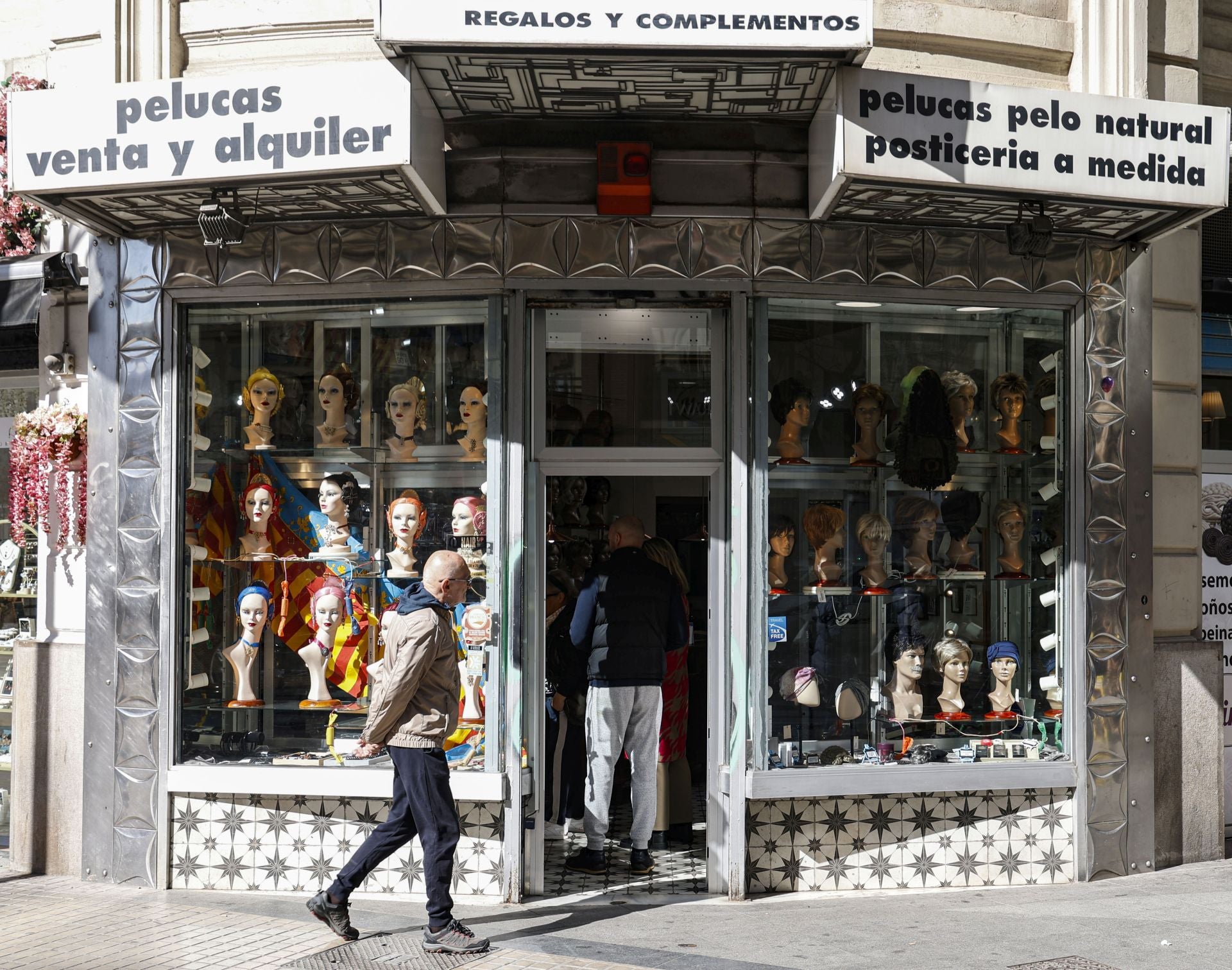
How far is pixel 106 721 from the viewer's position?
7539 millimetres

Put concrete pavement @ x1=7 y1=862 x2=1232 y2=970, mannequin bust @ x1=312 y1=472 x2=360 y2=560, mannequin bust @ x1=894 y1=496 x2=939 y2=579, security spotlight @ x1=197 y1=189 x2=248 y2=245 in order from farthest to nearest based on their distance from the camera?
1. mannequin bust @ x1=894 y1=496 x2=939 y2=579
2. mannequin bust @ x1=312 y1=472 x2=360 y2=560
3. security spotlight @ x1=197 y1=189 x2=248 y2=245
4. concrete pavement @ x1=7 y1=862 x2=1232 y2=970

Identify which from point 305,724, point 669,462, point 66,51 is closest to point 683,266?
point 669,462

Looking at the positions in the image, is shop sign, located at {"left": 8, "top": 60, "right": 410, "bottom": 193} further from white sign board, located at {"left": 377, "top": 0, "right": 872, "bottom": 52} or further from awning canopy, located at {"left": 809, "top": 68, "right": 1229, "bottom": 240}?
awning canopy, located at {"left": 809, "top": 68, "right": 1229, "bottom": 240}

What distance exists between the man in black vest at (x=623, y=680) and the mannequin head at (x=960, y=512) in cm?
175

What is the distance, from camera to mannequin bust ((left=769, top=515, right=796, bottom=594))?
24.3 feet

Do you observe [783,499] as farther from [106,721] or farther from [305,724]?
[106,721]

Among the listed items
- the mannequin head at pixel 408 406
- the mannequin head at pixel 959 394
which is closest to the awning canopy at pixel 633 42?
the mannequin head at pixel 408 406

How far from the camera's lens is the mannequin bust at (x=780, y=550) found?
24.3ft

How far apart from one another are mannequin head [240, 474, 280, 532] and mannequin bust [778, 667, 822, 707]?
3.18 metres

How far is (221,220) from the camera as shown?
678 centimetres

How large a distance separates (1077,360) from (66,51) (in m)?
6.34

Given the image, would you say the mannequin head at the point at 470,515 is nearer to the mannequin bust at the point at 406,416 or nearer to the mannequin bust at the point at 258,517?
the mannequin bust at the point at 406,416

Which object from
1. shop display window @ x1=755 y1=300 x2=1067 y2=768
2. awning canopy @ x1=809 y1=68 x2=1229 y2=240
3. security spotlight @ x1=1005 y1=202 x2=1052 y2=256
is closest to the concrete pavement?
shop display window @ x1=755 y1=300 x2=1067 y2=768

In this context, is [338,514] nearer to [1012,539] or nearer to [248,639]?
[248,639]
